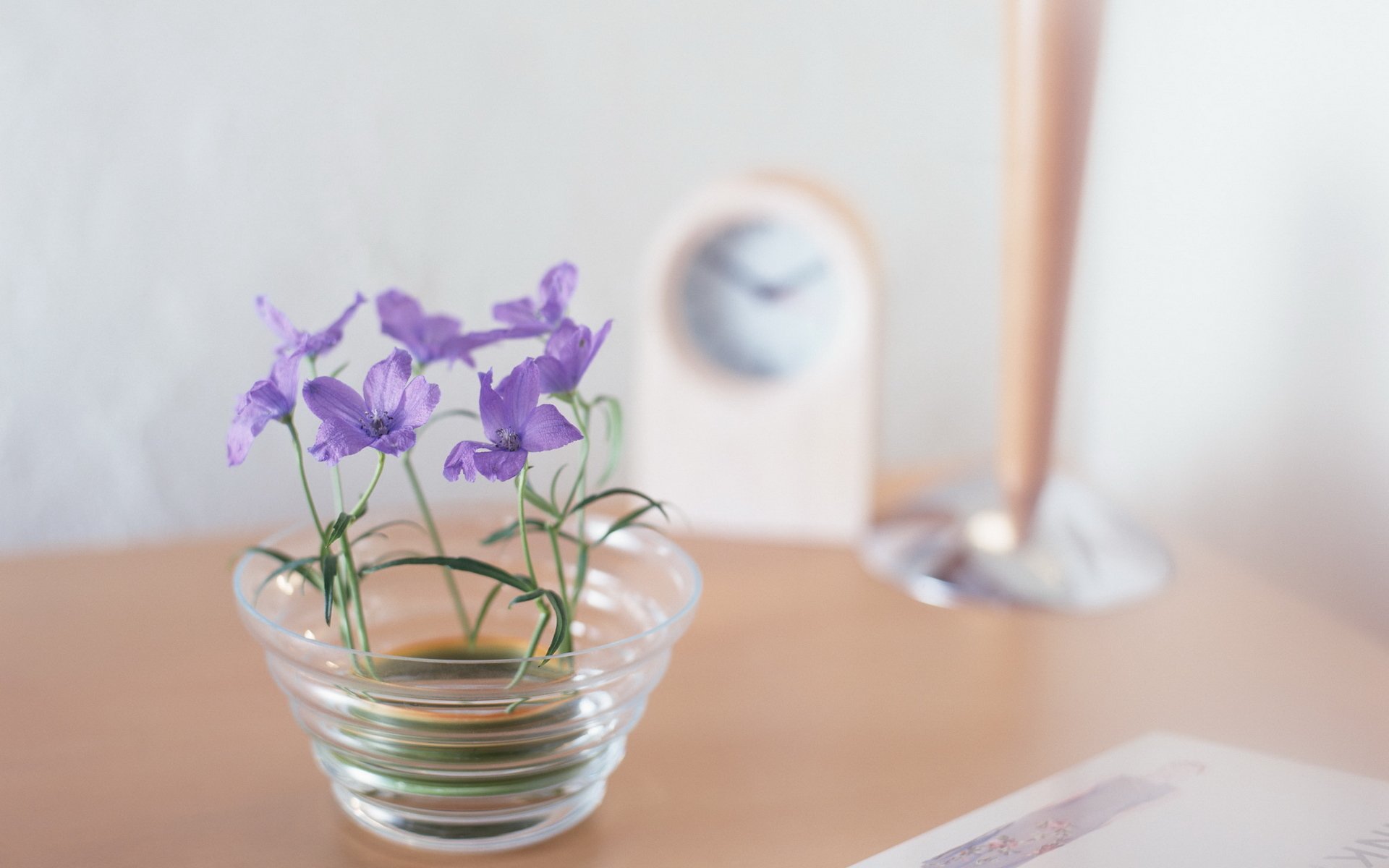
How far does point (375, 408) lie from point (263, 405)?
0.15 ft

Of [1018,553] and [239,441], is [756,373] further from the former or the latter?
[239,441]

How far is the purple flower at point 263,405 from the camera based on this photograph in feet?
1.41

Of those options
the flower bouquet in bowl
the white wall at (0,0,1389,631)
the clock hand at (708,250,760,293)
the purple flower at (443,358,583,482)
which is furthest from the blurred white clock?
the purple flower at (443,358,583,482)

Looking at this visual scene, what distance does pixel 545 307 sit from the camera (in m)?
0.48

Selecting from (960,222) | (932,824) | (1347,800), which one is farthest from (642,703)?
(960,222)

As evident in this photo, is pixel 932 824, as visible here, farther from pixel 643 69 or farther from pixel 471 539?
pixel 643 69

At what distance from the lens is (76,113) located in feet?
2.59

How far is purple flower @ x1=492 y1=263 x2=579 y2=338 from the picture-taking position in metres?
0.48

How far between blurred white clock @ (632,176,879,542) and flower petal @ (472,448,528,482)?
15.7 inches

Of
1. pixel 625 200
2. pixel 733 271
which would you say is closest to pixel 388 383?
pixel 733 271

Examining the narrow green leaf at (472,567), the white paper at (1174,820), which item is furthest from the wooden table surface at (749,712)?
the narrow green leaf at (472,567)

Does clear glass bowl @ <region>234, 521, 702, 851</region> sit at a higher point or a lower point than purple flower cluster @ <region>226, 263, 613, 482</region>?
lower

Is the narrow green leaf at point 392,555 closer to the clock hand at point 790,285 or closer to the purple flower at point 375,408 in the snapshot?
the purple flower at point 375,408

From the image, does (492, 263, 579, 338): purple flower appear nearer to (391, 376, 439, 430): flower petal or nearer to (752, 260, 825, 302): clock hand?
(391, 376, 439, 430): flower petal
